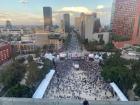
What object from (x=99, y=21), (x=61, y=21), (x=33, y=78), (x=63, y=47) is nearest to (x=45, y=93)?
(x=33, y=78)

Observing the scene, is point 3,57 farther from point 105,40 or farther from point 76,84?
point 105,40

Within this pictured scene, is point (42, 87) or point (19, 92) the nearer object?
point (19, 92)

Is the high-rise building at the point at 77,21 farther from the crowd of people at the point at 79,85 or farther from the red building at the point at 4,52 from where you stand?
the crowd of people at the point at 79,85

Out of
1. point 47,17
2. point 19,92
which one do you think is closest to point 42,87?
point 19,92

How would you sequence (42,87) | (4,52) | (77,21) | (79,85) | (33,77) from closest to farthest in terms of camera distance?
(42,87) → (33,77) → (79,85) → (4,52) → (77,21)

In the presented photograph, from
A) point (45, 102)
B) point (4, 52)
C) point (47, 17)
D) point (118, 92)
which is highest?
point (47, 17)

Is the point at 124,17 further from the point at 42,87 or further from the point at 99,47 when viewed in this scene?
the point at 42,87
